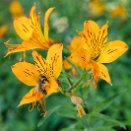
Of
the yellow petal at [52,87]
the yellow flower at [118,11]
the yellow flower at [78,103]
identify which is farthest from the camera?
the yellow flower at [118,11]

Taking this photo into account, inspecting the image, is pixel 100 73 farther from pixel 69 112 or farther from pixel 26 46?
pixel 69 112

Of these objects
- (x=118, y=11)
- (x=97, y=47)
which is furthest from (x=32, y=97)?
(x=118, y=11)

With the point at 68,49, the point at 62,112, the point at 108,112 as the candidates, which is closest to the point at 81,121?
the point at 62,112

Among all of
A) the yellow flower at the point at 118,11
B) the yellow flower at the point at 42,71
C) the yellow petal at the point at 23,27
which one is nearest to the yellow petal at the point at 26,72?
the yellow flower at the point at 42,71

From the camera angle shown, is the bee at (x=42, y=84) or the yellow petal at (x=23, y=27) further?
the yellow petal at (x=23, y=27)

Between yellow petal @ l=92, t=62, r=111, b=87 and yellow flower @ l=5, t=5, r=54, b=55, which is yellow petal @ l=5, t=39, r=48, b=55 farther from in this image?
yellow petal @ l=92, t=62, r=111, b=87

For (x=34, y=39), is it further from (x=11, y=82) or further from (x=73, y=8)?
(x=73, y=8)

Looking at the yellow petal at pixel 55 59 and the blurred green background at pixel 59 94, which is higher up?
the yellow petal at pixel 55 59

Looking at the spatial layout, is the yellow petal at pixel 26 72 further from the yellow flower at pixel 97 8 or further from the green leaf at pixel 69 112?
the yellow flower at pixel 97 8

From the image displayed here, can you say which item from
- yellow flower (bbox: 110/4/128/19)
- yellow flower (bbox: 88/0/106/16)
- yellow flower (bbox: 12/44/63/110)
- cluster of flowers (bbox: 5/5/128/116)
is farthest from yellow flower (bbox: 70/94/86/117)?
yellow flower (bbox: 88/0/106/16)
